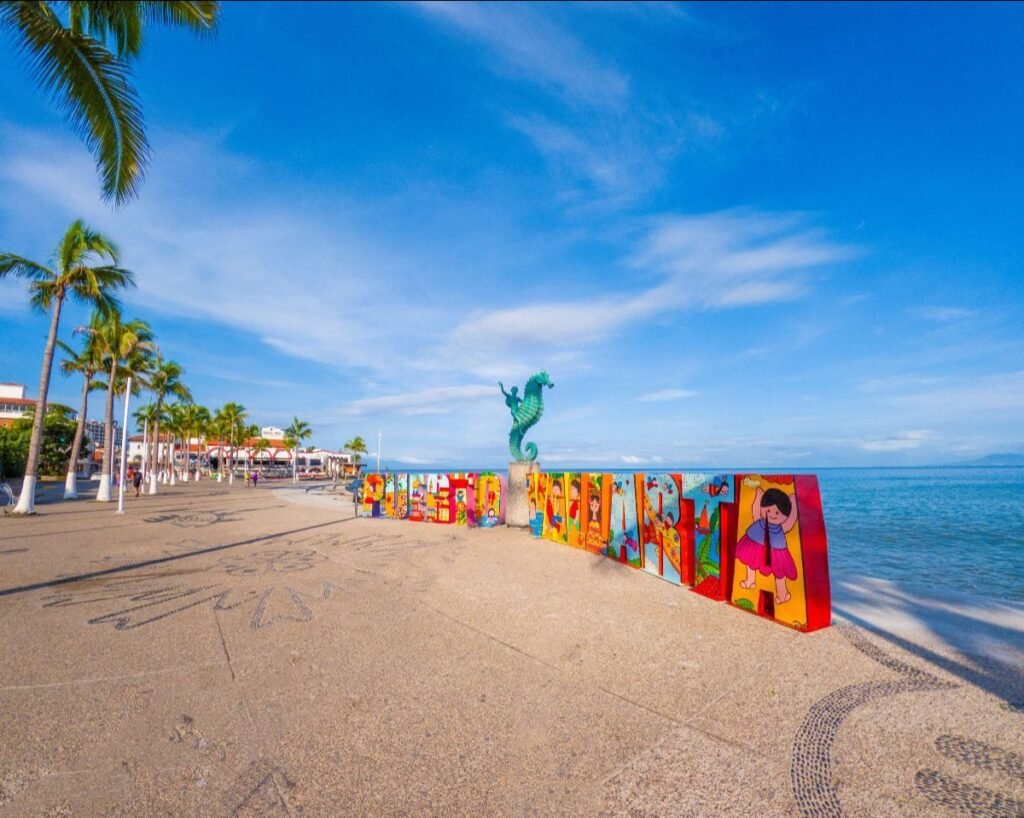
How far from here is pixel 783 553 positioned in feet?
22.2

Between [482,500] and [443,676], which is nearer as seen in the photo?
[443,676]

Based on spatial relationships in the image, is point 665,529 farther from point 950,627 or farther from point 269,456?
point 269,456

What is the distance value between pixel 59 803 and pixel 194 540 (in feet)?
37.7

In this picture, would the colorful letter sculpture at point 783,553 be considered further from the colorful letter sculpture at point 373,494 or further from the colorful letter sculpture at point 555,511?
the colorful letter sculpture at point 373,494

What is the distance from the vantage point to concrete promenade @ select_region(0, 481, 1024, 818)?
3.06 m

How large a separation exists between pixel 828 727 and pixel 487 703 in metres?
2.63

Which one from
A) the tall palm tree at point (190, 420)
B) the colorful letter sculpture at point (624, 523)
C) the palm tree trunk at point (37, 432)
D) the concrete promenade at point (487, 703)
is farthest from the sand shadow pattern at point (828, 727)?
the tall palm tree at point (190, 420)

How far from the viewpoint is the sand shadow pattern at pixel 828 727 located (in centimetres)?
305

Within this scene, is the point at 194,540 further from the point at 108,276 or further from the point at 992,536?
the point at 992,536

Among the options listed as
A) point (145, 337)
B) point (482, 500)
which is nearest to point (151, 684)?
point (482, 500)

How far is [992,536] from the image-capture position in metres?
18.2

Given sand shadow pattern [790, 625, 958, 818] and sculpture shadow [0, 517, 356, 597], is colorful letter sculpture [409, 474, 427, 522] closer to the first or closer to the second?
sculpture shadow [0, 517, 356, 597]

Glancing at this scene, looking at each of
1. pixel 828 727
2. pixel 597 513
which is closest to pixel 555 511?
pixel 597 513

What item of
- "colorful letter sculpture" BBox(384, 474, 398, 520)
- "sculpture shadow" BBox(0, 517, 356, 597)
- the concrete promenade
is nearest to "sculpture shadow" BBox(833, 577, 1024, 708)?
the concrete promenade
